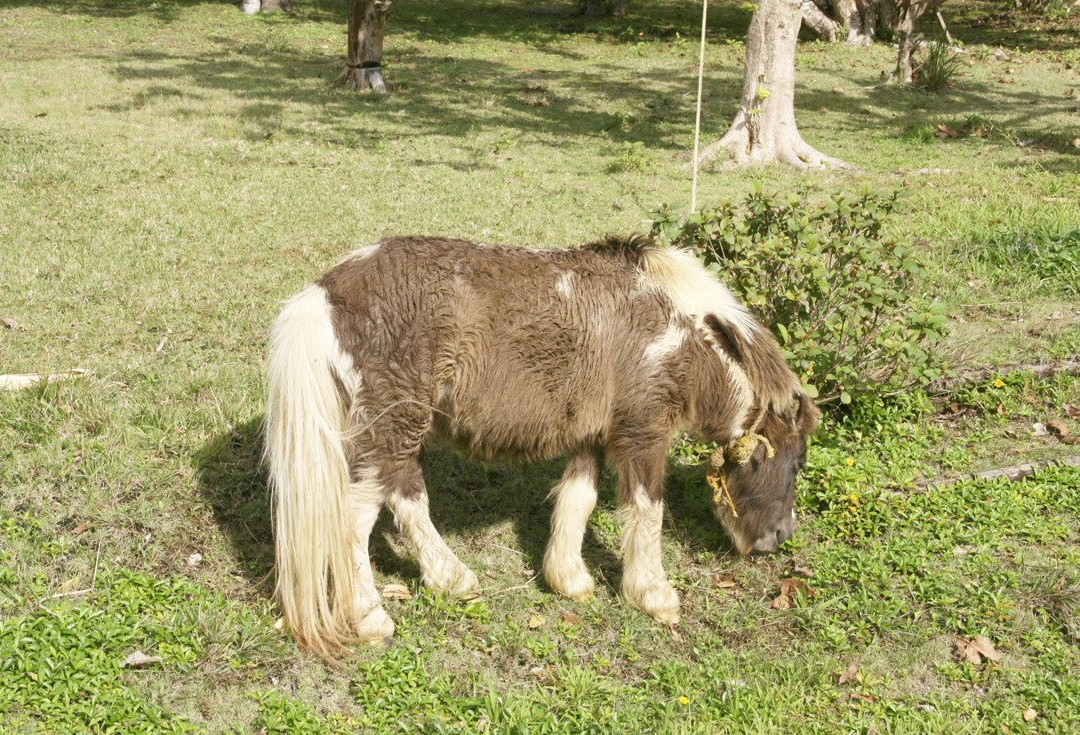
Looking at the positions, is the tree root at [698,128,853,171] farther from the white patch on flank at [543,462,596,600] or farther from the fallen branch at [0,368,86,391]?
the fallen branch at [0,368,86,391]

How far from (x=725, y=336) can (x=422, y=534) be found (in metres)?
1.70

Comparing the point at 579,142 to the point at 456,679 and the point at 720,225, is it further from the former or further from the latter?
the point at 456,679

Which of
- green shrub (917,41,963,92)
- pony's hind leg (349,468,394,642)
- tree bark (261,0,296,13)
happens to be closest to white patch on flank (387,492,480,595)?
pony's hind leg (349,468,394,642)

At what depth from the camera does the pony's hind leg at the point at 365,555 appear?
427 cm

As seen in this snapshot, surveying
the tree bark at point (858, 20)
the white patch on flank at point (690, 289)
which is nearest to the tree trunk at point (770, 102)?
the white patch on flank at point (690, 289)

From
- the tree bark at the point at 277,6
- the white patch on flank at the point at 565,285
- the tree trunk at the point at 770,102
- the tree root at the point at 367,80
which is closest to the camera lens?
the white patch on flank at the point at 565,285

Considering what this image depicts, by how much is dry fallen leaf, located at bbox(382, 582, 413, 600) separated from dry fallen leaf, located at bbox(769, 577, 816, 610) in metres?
1.83

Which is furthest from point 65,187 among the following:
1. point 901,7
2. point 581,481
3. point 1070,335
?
point 901,7

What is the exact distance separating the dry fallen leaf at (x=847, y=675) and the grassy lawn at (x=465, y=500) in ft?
0.05

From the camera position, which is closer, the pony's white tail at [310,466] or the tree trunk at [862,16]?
the pony's white tail at [310,466]

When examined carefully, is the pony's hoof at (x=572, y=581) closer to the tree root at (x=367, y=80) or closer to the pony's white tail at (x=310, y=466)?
the pony's white tail at (x=310, y=466)

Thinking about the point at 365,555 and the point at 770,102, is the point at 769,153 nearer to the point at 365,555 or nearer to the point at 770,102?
the point at 770,102

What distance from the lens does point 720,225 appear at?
Answer: 6047mm

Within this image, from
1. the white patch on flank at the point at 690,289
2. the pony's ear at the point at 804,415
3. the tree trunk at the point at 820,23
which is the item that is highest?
the tree trunk at the point at 820,23
